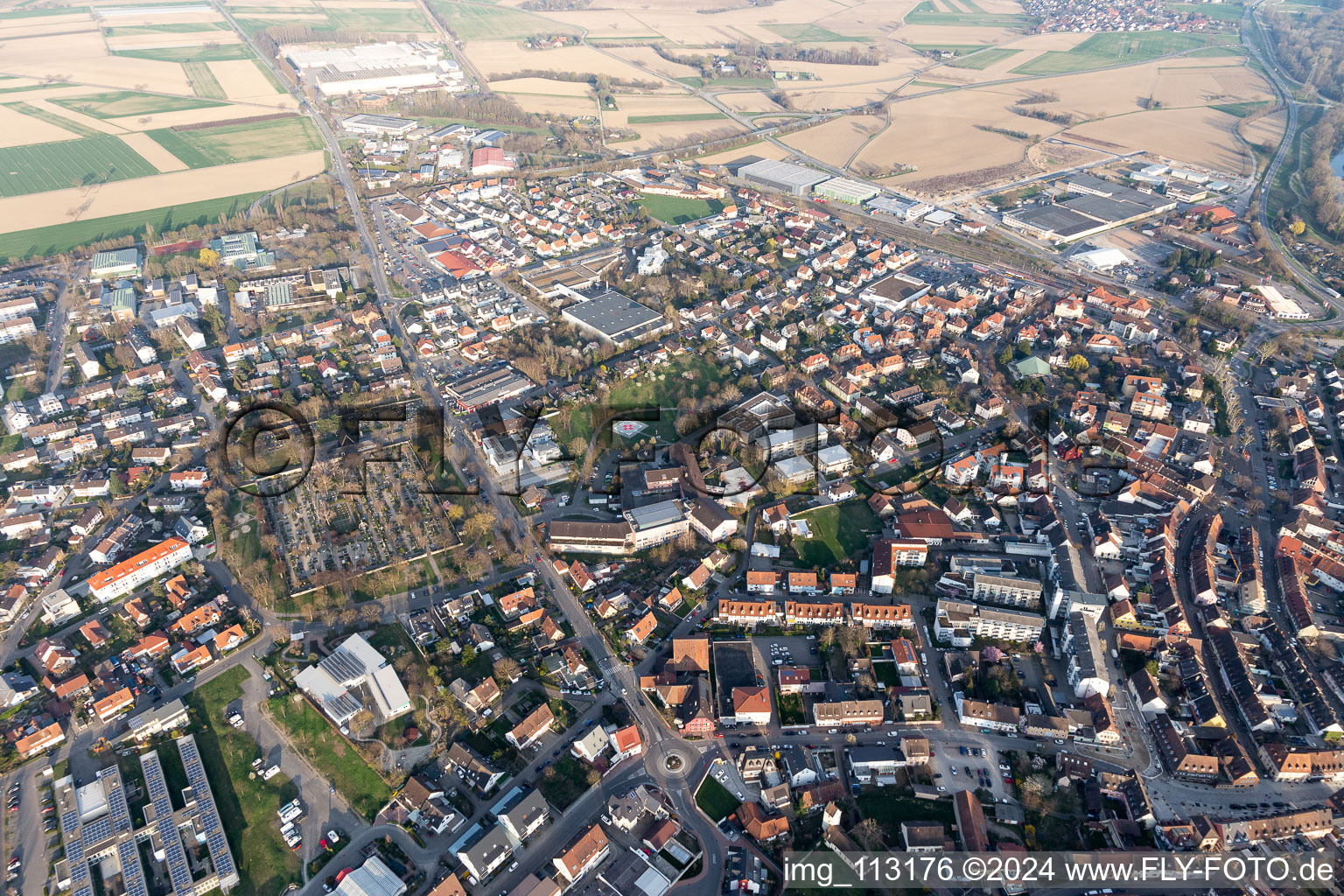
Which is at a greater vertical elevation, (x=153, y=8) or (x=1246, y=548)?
(x=153, y=8)

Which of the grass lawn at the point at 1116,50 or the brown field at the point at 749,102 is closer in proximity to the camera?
the brown field at the point at 749,102

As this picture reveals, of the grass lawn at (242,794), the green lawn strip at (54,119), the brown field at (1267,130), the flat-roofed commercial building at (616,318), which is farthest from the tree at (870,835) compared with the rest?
the green lawn strip at (54,119)

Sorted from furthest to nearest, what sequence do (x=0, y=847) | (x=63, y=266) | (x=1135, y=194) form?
(x=1135, y=194)
(x=63, y=266)
(x=0, y=847)

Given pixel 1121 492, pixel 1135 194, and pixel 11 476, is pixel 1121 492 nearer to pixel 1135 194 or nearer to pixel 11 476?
pixel 1135 194

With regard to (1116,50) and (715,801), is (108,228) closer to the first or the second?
(715,801)

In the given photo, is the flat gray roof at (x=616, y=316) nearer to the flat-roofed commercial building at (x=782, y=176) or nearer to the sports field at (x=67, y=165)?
the flat-roofed commercial building at (x=782, y=176)

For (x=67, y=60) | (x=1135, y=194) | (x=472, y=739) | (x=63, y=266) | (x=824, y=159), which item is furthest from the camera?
(x=67, y=60)

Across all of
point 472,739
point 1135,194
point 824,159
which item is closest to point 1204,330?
point 1135,194
